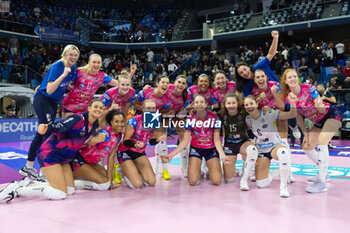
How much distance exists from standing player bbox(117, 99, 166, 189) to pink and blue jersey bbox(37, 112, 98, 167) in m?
0.80

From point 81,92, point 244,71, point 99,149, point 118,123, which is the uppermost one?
point 244,71

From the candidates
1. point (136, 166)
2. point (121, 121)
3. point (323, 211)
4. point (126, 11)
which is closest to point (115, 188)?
point (136, 166)

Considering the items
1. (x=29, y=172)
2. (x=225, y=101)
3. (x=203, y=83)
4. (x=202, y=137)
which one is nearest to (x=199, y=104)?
(x=225, y=101)

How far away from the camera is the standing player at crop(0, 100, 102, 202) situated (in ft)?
12.3

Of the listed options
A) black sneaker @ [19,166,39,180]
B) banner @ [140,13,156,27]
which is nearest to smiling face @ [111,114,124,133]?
black sneaker @ [19,166,39,180]

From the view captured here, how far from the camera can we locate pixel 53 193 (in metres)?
3.67

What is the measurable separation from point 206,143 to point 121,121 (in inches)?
58.3

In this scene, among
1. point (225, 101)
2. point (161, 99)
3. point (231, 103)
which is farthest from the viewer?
point (161, 99)

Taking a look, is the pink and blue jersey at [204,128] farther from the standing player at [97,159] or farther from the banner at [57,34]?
the banner at [57,34]

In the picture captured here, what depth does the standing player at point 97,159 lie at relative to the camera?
425 centimetres

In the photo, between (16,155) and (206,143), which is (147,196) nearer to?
(206,143)

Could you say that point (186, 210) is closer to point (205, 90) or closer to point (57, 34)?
point (205, 90)

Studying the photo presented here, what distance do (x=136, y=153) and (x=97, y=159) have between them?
672 millimetres

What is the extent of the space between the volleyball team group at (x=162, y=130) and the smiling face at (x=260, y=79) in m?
0.02
